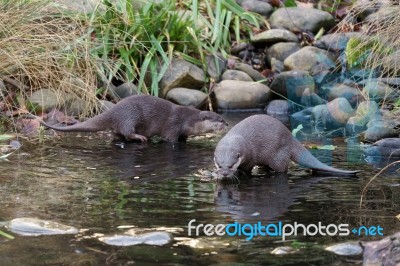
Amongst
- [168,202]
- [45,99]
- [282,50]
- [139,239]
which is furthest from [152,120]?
[139,239]

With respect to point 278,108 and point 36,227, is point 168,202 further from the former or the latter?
point 278,108

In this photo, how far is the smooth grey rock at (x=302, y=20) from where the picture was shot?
9438 mm

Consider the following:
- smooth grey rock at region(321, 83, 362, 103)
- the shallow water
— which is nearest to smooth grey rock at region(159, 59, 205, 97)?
smooth grey rock at region(321, 83, 362, 103)

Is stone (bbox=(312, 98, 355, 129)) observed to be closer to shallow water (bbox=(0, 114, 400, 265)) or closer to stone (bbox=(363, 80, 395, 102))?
stone (bbox=(363, 80, 395, 102))

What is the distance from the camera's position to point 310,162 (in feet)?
17.3

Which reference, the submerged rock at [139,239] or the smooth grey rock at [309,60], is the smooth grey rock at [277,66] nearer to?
the smooth grey rock at [309,60]

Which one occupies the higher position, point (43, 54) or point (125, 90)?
point (43, 54)

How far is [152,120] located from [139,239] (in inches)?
124

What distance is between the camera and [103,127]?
21.1 ft

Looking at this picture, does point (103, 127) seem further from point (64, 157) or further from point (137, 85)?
point (137, 85)

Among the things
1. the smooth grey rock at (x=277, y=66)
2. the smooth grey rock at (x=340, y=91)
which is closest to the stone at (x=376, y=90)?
the smooth grey rock at (x=340, y=91)

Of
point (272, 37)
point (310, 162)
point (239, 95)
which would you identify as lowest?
point (310, 162)

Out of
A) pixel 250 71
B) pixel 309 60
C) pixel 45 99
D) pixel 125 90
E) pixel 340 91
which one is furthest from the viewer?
pixel 250 71

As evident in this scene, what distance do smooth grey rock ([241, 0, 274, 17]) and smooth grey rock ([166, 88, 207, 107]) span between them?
1961 mm
